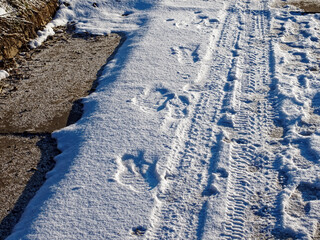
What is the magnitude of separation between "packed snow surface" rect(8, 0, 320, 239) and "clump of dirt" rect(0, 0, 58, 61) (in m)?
1.39

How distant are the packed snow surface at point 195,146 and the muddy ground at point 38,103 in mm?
147

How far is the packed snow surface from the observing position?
2287 millimetres

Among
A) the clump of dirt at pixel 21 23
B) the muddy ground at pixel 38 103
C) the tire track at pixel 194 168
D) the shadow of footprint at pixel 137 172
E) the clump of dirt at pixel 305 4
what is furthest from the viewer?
the clump of dirt at pixel 305 4

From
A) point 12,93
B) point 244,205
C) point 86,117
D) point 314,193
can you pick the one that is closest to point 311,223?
point 314,193

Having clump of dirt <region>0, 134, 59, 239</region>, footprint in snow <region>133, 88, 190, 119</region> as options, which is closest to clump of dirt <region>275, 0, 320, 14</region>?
footprint in snow <region>133, 88, 190, 119</region>

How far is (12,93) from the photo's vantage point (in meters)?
3.82

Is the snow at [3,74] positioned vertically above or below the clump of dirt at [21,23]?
below

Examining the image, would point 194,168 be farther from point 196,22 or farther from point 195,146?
point 196,22

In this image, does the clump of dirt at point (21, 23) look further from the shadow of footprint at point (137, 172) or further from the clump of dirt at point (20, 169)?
the shadow of footprint at point (137, 172)

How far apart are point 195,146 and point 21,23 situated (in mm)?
3426

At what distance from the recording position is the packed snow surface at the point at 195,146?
229cm

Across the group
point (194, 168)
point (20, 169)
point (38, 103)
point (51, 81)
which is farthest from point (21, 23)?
point (194, 168)

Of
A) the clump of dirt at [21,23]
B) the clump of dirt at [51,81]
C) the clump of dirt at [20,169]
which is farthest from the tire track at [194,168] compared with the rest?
the clump of dirt at [21,23]

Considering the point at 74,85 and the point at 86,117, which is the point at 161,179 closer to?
the point at 86,117
